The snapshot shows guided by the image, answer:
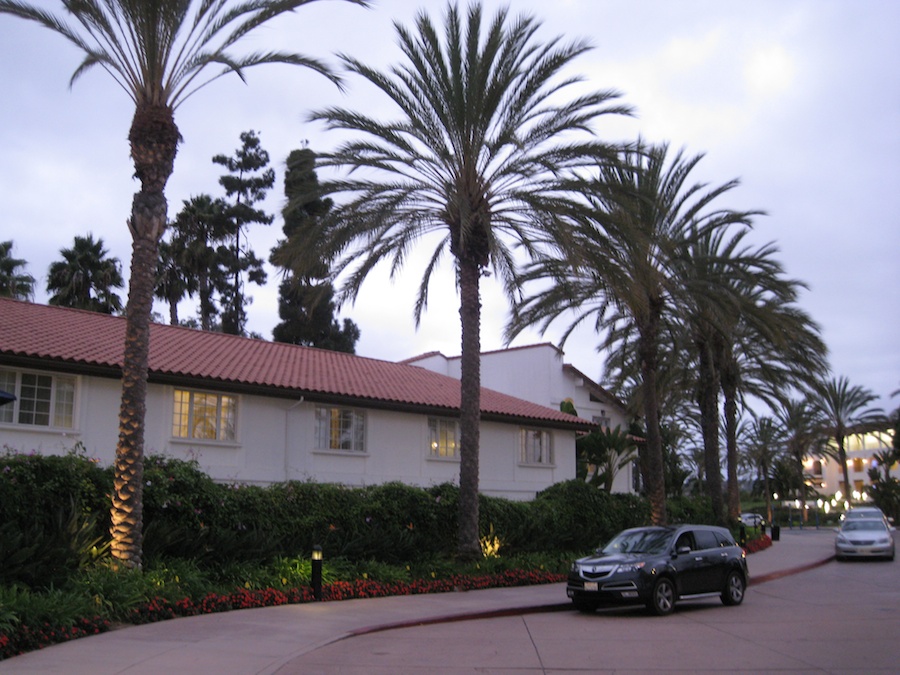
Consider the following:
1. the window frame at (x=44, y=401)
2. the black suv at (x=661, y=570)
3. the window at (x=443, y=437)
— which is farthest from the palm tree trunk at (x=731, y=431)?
the window frame at (x=44, y=401)

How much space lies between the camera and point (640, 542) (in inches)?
709

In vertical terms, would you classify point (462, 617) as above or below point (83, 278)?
below

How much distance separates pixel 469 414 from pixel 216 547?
6518mm

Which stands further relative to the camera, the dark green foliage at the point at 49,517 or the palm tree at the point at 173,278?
the palm tree at the point at 173,278

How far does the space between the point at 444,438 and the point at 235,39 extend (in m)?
15.9

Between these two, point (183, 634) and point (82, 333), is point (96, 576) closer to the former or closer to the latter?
point (183, 634)

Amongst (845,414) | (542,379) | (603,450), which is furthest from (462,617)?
(845,414)

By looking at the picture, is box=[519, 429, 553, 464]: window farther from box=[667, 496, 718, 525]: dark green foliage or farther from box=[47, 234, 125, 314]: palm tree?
A: box=[47, 234, 125, 314]: palm tree

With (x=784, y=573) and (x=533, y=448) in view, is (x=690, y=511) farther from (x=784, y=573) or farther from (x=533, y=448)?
(x=784, y=573)

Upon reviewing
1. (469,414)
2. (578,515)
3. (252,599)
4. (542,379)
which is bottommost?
(252,599)

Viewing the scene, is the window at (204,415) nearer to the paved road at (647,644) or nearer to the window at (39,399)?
the window at (39,399)

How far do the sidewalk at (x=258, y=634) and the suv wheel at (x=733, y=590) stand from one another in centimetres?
321

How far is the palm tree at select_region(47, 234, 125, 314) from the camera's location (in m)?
41.2

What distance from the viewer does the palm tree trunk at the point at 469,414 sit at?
2103cm
